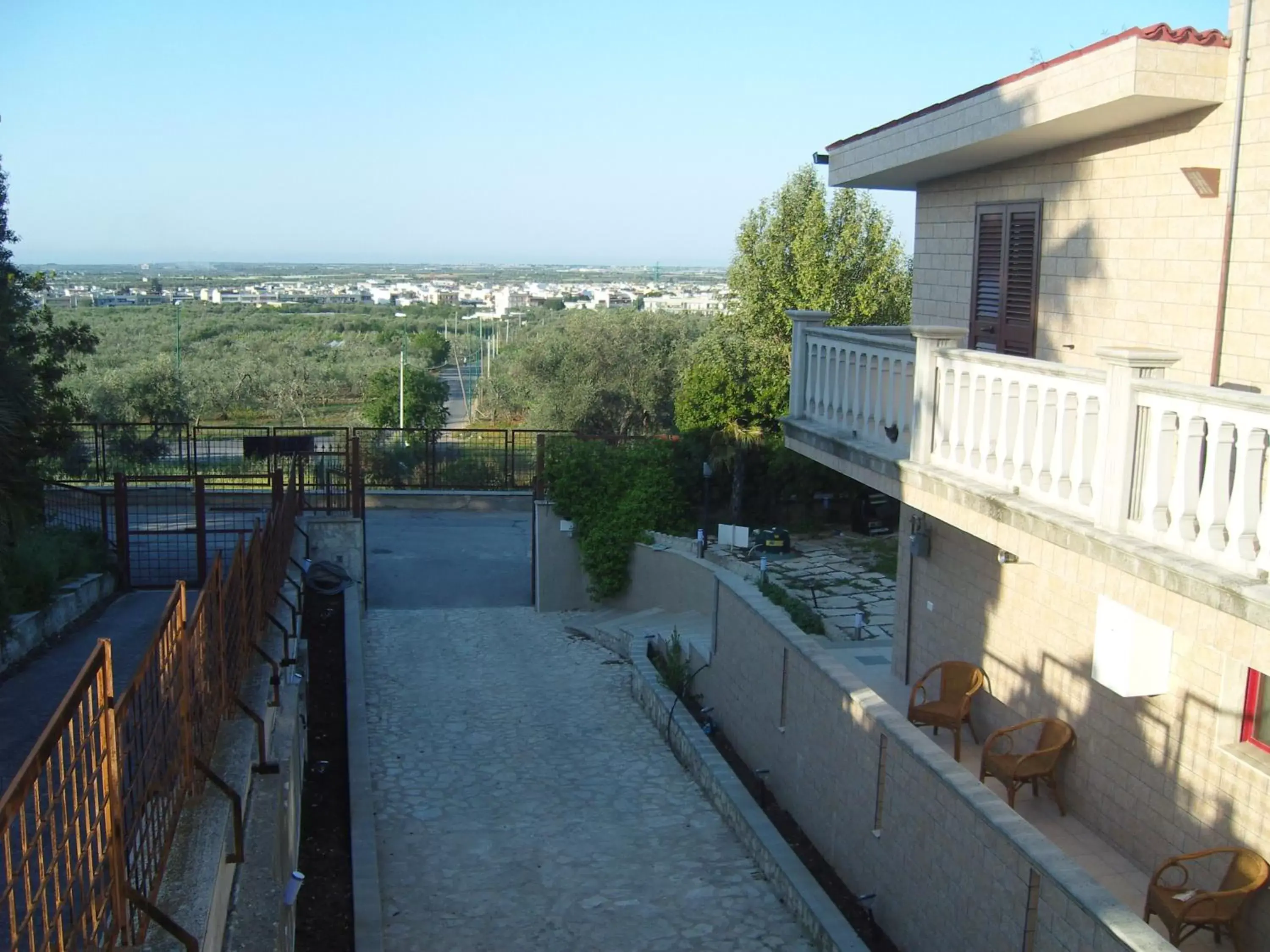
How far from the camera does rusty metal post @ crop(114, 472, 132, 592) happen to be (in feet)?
39.5

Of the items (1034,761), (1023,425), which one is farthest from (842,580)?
(1023,425)

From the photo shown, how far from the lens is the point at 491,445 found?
23797 millimetres

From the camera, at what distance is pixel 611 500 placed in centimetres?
1752

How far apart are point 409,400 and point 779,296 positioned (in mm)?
29103

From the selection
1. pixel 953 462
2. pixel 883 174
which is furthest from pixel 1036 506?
pixel 883 174

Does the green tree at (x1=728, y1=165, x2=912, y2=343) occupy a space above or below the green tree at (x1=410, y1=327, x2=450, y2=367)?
above

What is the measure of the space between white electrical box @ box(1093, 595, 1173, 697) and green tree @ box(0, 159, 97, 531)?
728 centimetres

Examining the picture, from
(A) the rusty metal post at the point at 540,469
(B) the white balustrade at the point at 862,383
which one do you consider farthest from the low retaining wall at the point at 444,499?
(B) the white balustrade at the point at 862,383

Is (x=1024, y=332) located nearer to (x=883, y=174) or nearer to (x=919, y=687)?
(x=883, y=174)

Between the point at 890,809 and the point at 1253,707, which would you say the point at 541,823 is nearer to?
the point at 890,809

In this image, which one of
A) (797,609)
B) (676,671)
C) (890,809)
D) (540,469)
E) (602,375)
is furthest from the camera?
(602,375)

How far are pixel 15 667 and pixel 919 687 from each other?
7.16 meters

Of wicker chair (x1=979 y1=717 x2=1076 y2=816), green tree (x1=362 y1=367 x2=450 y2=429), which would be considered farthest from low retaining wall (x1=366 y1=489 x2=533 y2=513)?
green tree (x1=362 y1=367 x2=450 y2=429)

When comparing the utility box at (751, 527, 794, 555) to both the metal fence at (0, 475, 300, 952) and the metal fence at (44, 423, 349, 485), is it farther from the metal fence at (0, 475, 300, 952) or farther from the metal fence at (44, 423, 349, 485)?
the metal fence at (0, 475, 300, 952)
